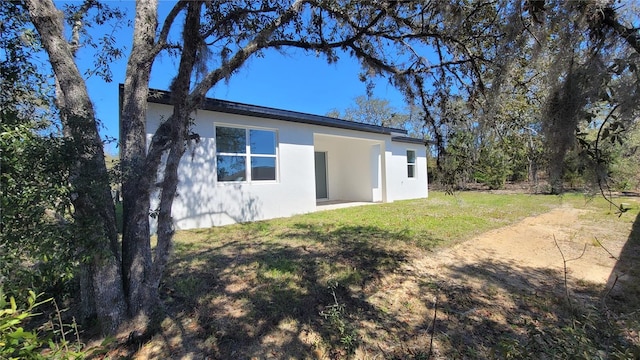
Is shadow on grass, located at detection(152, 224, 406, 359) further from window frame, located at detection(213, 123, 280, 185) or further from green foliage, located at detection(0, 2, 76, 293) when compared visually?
window frame, located at detection(213, 123, 280, 185)

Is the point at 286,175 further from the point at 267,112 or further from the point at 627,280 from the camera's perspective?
the point at 627,280

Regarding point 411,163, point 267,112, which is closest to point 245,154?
point 267,112

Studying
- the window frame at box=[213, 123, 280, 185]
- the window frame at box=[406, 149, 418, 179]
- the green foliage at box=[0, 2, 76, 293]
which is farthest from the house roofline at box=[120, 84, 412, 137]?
the green foliage at box=[0, 2, 76, 293]

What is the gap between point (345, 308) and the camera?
3.14 m

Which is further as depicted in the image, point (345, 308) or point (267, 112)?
point (267, 112)

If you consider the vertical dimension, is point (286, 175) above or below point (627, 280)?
above

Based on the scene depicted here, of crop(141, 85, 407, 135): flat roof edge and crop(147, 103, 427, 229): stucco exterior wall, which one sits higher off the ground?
crop(141, 85, 407, 135): flat roof edge

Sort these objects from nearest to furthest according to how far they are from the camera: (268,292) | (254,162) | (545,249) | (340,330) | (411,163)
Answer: (340,330), (268,292), (545,249), (254,162), (411,163)

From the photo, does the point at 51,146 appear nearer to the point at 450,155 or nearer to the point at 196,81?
the point at 196,81

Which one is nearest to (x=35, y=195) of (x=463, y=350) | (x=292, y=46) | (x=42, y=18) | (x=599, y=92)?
(x=42, y=18)

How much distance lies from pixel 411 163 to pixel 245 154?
9230 millimetres

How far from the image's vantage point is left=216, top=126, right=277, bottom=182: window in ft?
25.5

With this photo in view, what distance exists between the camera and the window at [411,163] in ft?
47.2

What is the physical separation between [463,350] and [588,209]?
10265 mm
